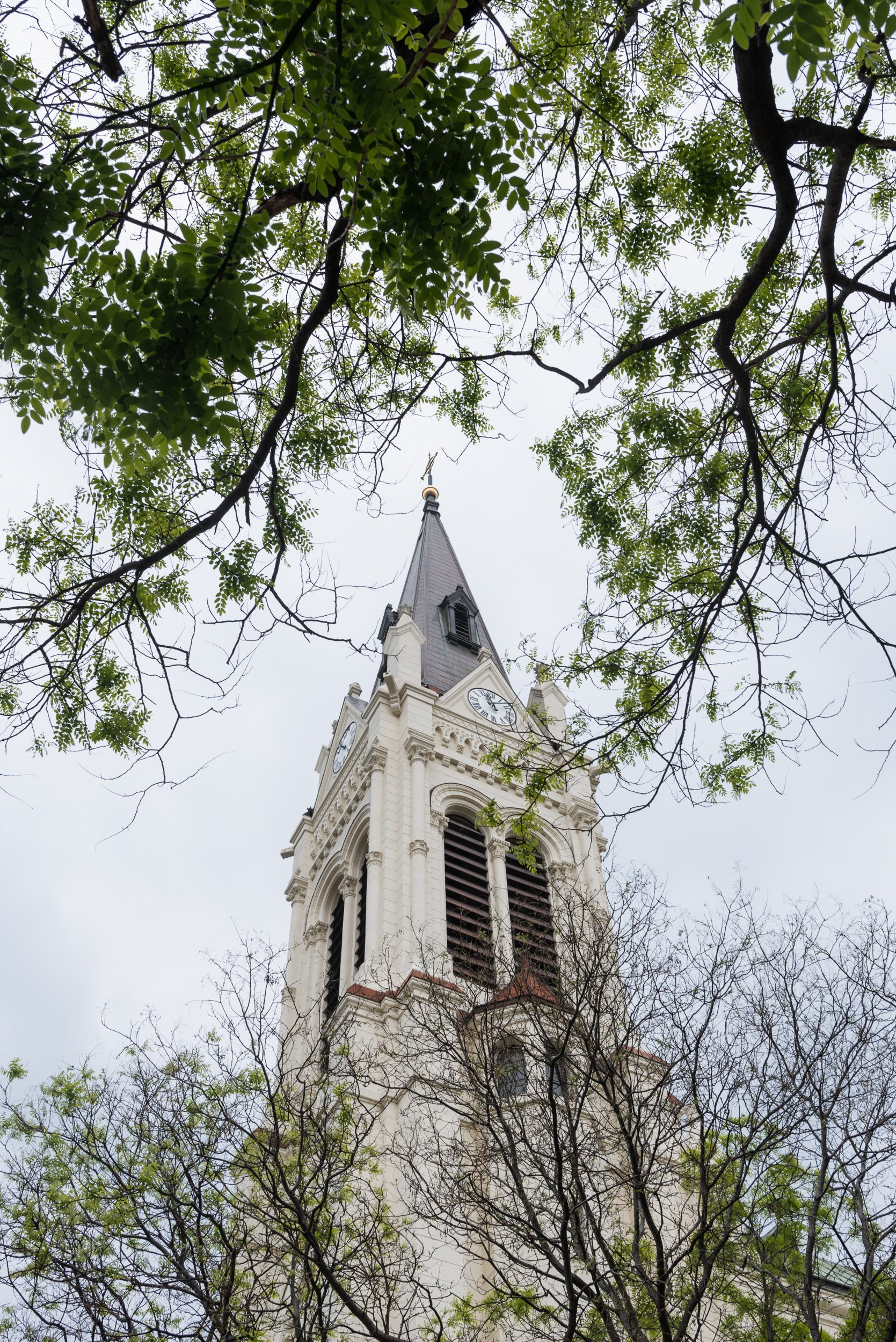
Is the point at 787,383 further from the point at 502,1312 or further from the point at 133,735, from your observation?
the point at 502,1312

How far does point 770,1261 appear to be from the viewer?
360 inches

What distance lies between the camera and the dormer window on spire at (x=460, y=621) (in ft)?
126

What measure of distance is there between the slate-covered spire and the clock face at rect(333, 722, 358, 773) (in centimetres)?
297

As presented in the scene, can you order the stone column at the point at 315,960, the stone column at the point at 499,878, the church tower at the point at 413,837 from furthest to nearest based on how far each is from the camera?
the stone column at the point at 315,960 → the stone column at the point at 499,878 → the church tower at the point at 413,837

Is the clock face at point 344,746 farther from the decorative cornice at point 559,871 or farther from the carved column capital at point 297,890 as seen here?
the decorative cornice at point 559,871

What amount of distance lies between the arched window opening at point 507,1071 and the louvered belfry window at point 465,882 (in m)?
10.7

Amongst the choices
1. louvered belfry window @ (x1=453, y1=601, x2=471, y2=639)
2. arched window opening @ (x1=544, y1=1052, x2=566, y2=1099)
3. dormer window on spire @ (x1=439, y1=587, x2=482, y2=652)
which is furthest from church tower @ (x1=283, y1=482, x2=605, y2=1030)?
arched window opening @ (x1=544, y1=1052, x2=566, y2=1099)

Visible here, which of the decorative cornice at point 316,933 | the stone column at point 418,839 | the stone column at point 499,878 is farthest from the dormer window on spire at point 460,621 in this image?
the decorative cornice at point 316,933

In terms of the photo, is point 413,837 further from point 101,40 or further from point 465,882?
point 101,40

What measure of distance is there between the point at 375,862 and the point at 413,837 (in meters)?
1.10

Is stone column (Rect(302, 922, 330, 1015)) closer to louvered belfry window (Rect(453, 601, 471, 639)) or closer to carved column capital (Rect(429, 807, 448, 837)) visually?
carved column capital (Rect(429, 807, 448, 837))

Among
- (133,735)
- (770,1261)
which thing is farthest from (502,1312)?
(133,735)

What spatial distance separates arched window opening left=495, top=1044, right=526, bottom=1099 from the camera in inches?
405

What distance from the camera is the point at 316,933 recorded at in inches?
1139
